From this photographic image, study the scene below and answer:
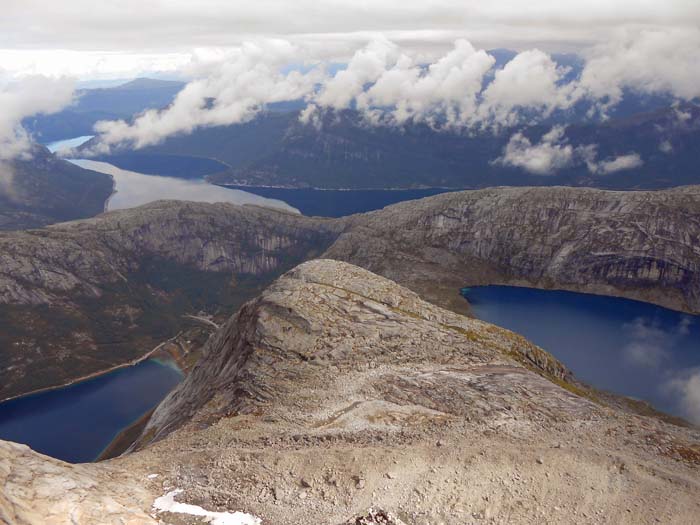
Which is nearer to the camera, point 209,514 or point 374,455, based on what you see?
point 209,514

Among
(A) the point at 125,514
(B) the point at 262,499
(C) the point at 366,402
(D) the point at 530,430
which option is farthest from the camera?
(C) the point at 366,402

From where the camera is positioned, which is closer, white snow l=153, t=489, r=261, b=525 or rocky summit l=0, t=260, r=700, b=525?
white snow l=153, t=489, r=261, b=525

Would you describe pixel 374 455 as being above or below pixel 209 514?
below

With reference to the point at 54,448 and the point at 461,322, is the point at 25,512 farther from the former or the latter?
the point at 54,448

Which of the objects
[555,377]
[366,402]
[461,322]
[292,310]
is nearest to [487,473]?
[366,402]
